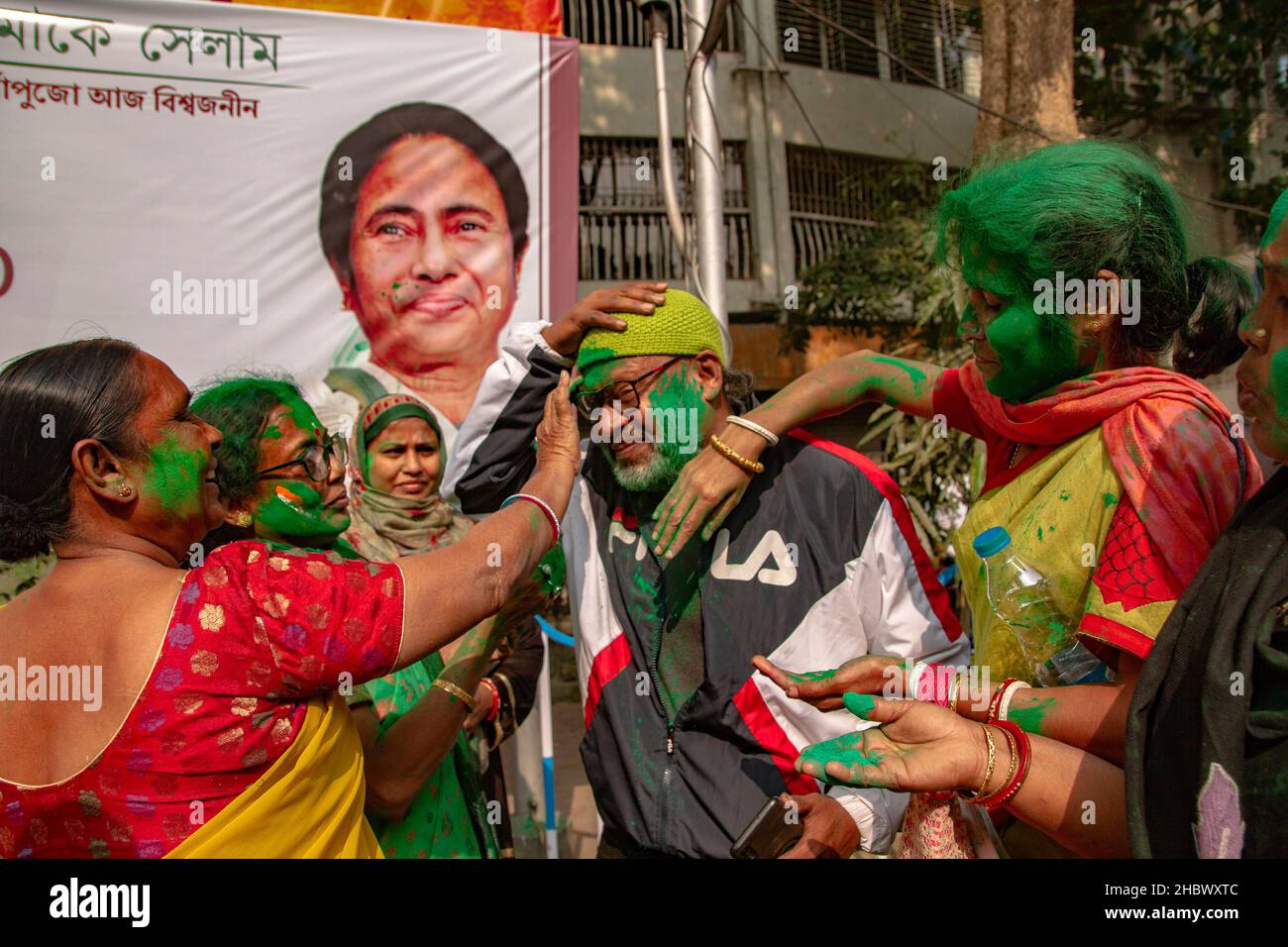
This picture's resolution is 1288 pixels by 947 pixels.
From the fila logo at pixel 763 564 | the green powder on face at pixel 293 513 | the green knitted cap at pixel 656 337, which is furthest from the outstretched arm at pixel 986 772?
the green powder on face at pixel 293 513

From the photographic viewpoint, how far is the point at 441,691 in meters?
2.29

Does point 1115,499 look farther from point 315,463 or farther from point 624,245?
point 624,245

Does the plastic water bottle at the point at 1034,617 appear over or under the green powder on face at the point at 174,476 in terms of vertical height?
under

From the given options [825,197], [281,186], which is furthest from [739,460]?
[825,197]

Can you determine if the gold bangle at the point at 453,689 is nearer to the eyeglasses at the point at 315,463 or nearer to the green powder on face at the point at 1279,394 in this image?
the eyeglasses at the point at 315,463

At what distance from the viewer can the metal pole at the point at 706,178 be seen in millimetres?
4613

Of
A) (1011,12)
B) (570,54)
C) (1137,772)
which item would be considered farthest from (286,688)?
(1011,12)

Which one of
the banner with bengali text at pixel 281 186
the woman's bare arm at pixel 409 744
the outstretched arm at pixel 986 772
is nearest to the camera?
the outstretched arm at pixel 986 772

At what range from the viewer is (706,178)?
464 centimetres

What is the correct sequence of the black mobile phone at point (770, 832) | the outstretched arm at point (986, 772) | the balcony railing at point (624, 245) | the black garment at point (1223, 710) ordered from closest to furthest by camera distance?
the black garment at point (1223, 710) < the outstretched arm at point (986, 772) < the black mobile phone at point (770, 832) < the balcony railing at point (624, 245)

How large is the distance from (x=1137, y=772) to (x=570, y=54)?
440cm

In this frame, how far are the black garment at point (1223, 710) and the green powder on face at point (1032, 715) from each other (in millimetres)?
236

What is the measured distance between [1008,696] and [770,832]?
56cm

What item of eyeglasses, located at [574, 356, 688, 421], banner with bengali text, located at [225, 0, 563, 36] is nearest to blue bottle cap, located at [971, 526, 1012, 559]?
eyeglasses, located at [574, 356, 688, 421]
